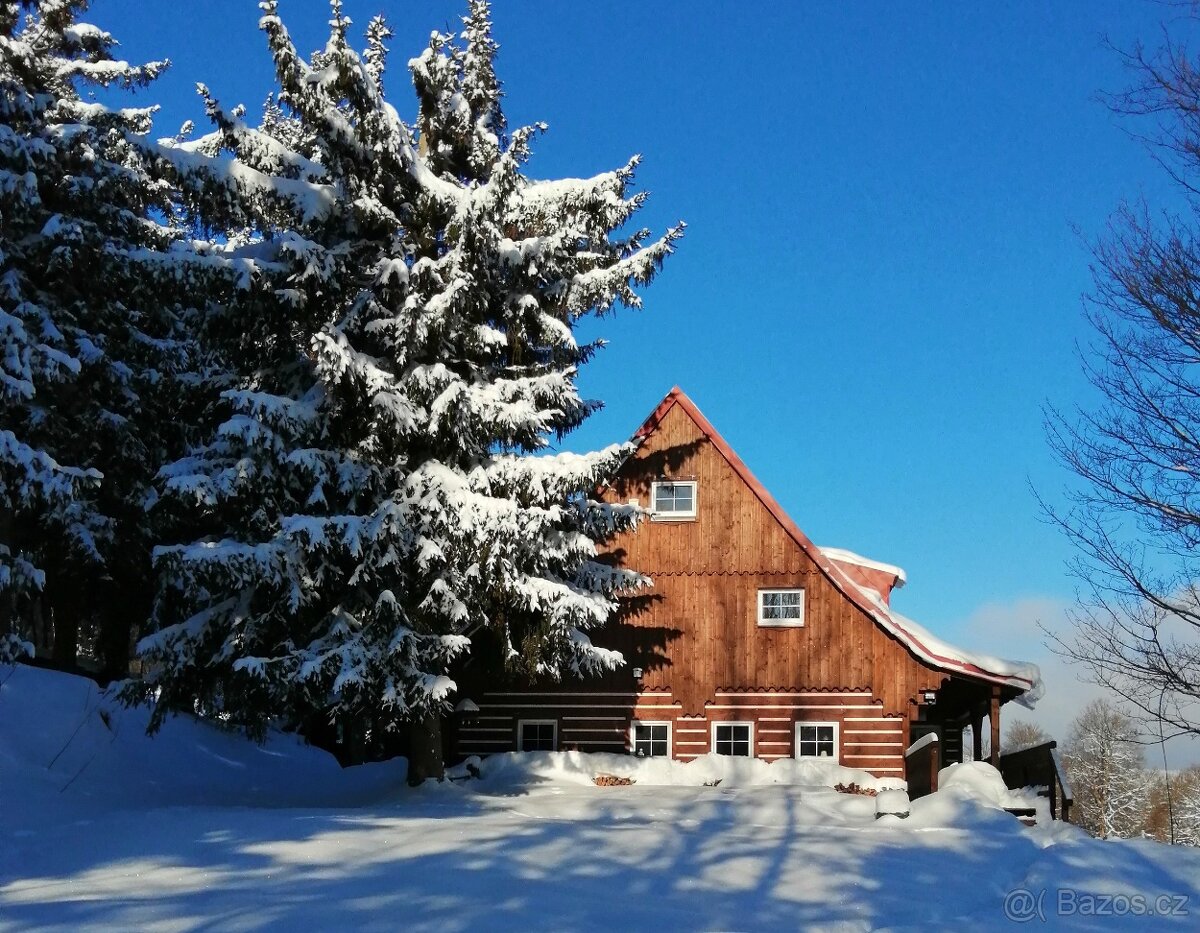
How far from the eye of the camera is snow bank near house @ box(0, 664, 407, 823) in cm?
1770

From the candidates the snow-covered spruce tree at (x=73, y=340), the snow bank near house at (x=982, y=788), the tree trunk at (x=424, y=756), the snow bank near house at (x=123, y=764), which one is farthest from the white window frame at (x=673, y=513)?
the snow-covered spruce tree at (x=73, y=340)

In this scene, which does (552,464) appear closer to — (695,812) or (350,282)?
(350,282)

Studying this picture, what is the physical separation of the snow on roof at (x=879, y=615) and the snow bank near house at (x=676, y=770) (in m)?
2.55

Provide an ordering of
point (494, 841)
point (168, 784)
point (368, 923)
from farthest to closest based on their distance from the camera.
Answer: point (168, 784) → point (494, 841) → point (368, 923)

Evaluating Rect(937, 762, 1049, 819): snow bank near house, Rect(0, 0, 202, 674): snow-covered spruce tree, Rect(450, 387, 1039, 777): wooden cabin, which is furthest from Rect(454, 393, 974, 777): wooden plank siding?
Rect(0, 0, 202, 674): snow-covered spruce tree

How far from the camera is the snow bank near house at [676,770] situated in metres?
20.8

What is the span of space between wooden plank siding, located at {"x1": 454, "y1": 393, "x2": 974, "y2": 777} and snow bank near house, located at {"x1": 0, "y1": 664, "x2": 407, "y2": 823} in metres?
4.01

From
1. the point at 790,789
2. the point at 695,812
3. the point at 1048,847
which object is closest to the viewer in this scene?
the point at 1048,847

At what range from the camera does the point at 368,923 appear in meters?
8.45

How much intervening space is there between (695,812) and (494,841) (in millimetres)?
5326

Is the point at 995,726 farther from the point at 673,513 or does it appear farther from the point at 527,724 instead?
the point at 527,724

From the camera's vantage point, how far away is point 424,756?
748 inches

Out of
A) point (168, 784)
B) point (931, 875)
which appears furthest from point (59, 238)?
point (931, 875)

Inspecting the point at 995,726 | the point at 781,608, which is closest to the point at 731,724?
the point at 781,608
